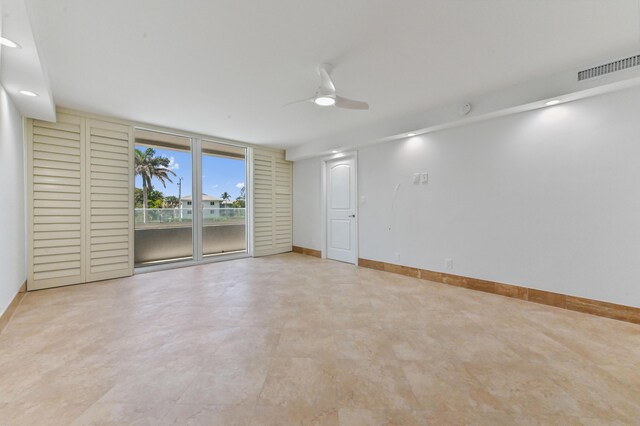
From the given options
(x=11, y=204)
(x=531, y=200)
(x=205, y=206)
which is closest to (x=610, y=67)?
(x=531, y=200)

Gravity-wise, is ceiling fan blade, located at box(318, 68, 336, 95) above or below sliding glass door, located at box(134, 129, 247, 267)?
above

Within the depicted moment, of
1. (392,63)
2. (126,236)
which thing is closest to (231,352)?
(392,63)

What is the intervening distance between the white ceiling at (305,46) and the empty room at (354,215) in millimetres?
22

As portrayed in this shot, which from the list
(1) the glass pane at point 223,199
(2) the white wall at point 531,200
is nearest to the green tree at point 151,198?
(1) the glass pane at point 223,199

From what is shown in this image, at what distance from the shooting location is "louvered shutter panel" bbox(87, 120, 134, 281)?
3771 millimetres

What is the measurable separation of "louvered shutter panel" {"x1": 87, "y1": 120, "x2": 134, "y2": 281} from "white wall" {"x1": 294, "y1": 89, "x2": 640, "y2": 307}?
4004 millimetres

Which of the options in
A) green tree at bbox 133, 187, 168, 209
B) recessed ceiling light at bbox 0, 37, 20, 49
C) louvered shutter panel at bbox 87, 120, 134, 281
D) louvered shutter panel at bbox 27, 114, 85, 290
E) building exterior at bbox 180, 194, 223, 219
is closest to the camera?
recessed ceiling light at bbox 0, 37, 20, 49

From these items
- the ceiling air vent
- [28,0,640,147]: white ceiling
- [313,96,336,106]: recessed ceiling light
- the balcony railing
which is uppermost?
[28,0,640,147]: white ceiling

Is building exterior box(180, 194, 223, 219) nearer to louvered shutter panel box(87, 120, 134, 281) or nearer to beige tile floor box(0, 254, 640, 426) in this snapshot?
louvered shutter panel box(87, 120, 134, 281)

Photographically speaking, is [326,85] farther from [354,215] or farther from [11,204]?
[11,204]

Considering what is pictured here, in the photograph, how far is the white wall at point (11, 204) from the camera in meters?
2.43

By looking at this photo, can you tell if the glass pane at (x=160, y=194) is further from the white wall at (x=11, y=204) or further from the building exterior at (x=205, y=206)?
the white wall at (x=11, y=204)

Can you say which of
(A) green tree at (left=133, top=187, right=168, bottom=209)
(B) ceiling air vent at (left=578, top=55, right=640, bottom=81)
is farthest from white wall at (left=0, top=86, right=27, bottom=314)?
(B) ceiling air vent at (left=578, top=55, right=640, bottom=81)

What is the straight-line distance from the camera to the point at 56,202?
137 inches
